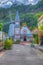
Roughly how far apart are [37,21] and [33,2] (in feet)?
10.9

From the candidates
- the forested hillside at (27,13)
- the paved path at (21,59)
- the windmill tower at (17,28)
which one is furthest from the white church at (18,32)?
the paved path at (21,59)

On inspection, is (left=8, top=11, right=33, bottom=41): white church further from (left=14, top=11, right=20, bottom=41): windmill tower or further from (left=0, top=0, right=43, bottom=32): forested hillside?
(left=0, top=0, right=43, bottom=32): forested hillside

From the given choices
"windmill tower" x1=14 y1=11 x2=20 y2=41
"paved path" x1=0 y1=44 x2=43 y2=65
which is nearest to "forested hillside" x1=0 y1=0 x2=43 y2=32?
"windmill tower" x1=14 y1=11 x2=20 y2=41

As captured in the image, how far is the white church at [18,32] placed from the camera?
90.8 feet

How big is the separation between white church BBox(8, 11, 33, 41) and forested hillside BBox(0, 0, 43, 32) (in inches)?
22.5

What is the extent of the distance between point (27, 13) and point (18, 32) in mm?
2947

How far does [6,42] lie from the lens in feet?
59.1

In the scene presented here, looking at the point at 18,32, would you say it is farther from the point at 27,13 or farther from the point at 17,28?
the point at 27,13

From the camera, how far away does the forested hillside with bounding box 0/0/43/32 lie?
28.5m

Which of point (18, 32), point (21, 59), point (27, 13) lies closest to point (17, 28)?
point (18, 32)

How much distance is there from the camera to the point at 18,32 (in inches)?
1131

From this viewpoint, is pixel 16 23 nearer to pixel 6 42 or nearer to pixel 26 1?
pixel 26 1

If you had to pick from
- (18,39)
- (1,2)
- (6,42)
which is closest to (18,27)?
(18,39)

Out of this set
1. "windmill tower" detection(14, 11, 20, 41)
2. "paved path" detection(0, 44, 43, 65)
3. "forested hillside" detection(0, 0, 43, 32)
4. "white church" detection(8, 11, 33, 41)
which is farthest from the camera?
"forested hillside" detection(0, 0, 43, 32)
